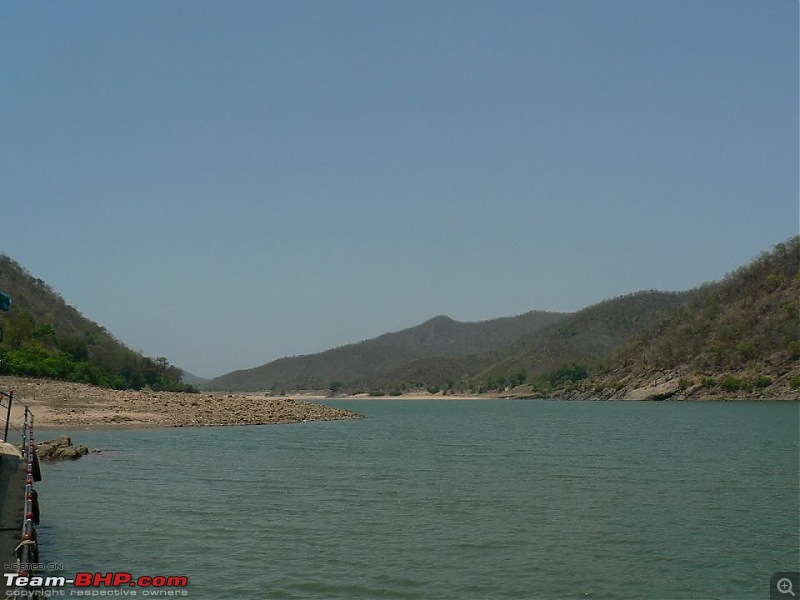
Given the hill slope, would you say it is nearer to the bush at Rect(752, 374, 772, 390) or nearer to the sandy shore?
the bush at Rect(752, 374, 772, 390)

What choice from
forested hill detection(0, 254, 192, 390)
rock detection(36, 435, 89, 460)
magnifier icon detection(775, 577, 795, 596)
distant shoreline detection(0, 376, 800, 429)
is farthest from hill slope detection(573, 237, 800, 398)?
magnifier icon detection(775, 577, 795, 596)

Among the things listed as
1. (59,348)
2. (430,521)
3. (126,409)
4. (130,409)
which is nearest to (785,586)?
(430,521)

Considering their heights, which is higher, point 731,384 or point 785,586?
point 731,384

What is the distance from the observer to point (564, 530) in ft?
72.3

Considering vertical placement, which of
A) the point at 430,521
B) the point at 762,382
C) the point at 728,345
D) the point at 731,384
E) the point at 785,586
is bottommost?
the point at 785,586

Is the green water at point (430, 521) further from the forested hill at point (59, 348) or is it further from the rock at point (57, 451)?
the forested hill at point (59, 348)

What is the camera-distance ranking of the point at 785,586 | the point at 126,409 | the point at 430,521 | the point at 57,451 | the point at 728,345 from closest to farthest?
the point at 785,586 < the point at 430,521 < the point at 57,451 < the point at 126,409 < the point at 728,345

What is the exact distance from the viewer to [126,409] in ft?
208

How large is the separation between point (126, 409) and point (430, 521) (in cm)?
4558

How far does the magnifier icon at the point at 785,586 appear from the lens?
16.6 meters

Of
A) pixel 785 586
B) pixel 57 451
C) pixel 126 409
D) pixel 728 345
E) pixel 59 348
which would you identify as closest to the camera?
pixel 785 586

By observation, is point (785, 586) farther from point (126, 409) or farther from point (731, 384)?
point (731, 384)

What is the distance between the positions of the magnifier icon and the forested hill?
50.1 metres

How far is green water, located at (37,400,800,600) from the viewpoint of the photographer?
56.6 feet
